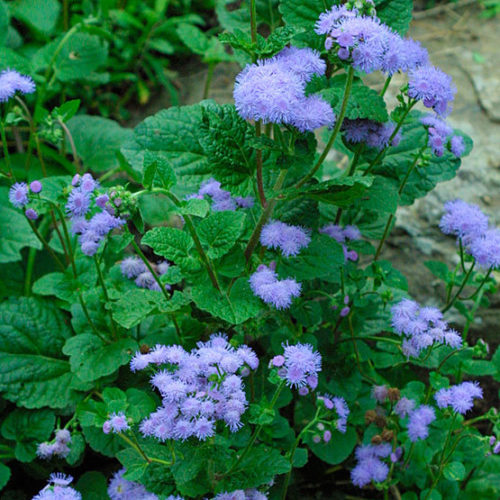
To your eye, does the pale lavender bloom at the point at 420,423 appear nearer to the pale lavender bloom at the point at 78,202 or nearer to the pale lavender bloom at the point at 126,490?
the pale lavender bloom at the point at 126,490

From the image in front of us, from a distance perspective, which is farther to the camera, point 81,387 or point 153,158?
point 81,387

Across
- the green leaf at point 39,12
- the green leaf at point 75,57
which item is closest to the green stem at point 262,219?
the green leaf at point 75,57

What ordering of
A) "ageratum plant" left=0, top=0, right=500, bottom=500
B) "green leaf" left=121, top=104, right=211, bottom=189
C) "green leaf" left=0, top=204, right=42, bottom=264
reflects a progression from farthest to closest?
"green leaf" left=0, top=204, right=42, bottom=264 < "green leaf" left=121, top=104, right=211, bottom=189 < "ageratum plant" left=0, top=0, right=500, bottom=500

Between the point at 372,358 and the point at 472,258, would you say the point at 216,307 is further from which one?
the point at 472,258

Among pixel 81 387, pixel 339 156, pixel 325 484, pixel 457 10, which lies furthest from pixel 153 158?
pixel 457 10

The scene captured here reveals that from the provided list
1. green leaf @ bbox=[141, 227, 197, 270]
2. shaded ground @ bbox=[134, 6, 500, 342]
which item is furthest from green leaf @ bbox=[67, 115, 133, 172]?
green leaf @ bbox=[141, 227, 197, 270]

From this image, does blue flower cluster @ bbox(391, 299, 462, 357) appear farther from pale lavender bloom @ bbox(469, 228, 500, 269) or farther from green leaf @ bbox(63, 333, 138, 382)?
A: green leaf @ bbox(63, 333, 138, 382)

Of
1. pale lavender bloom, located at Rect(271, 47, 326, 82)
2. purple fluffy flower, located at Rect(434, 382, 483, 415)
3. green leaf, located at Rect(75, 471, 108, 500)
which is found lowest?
green leaf, located at Rect(75, 471, 108, 500)

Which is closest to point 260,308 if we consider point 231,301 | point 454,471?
point 231,301
